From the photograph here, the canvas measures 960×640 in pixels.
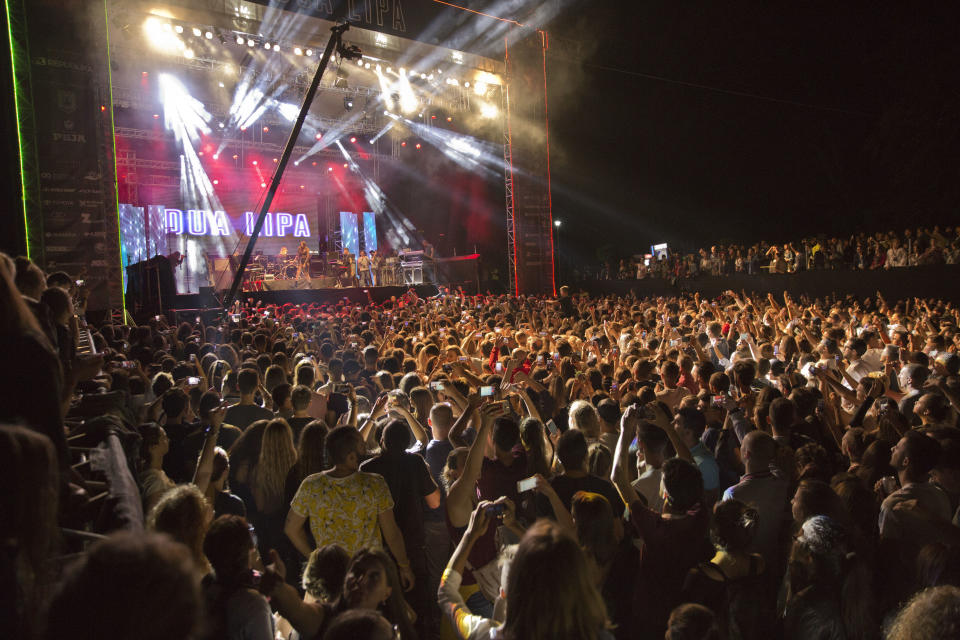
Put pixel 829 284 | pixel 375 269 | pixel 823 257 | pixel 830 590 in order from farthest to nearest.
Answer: pixel 375 269
pixel 823 257
pixel 829 284
pixel 830 590

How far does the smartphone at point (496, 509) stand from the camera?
6.91 ft

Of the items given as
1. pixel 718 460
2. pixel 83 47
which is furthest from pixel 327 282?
pixel 718 460

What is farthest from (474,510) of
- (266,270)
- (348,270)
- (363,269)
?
(266,270)

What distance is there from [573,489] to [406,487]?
0.84 metres

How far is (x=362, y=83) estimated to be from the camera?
1902 cm

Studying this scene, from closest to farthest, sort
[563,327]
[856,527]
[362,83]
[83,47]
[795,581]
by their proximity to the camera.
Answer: [795,581], [856,527], [563,327], [83,47], [362,83]

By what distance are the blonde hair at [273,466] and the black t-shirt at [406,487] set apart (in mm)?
484

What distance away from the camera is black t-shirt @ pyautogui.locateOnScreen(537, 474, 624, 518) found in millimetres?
2812

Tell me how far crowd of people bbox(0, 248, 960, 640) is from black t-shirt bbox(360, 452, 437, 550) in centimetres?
1

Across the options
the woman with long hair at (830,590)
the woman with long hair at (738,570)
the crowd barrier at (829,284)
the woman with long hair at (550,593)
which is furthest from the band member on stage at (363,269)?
the woman with long hair at (550,593)

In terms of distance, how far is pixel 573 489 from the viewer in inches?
111

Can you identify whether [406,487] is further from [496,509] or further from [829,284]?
[829,284]

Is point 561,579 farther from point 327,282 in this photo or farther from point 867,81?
point 867,81

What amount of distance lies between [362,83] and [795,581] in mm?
19201
